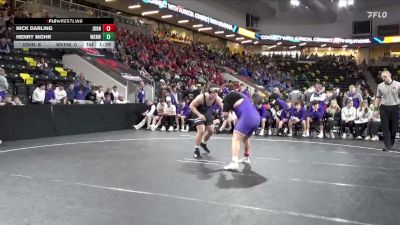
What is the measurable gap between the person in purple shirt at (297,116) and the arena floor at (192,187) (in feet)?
13.6

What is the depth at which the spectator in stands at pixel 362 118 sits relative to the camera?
42.8 feet

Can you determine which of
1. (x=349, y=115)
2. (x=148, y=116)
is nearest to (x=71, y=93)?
(x=148, y=116)

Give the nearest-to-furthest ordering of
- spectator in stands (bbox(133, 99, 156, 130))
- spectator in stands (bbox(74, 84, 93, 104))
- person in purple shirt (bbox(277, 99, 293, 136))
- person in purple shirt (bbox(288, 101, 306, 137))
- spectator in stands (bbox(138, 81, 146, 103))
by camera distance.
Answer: person in purple shirt (bbox(288, 101, 306, 137)) → person in purple shirt (bbox(277, 99, 293, 136)) → spectator in stands (bbox(74, 84, 93, 104)) → spectator in stands (bbox(133, 99, 156, 130)) → spectator in stands (bbox(138, 81, 146, 103))

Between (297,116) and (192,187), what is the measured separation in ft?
29.4

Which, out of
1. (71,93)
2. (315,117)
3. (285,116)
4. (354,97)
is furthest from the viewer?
(71,93)

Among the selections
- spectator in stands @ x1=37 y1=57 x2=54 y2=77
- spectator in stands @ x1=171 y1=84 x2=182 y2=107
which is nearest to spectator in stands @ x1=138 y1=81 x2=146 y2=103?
spectator in stands @ x1=171 y1=84 x2=182 y2=107

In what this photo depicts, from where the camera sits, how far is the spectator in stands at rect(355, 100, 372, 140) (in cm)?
1306

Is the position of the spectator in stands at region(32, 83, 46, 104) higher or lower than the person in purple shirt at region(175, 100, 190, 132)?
higher

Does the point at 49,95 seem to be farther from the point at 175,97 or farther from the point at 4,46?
the point at 175,97

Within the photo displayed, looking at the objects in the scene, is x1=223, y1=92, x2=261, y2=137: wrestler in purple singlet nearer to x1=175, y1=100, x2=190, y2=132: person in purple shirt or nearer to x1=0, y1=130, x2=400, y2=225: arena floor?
x1=0, y1=130, x2=400, y2=225: arena floor

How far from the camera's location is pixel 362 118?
43.3 ft
